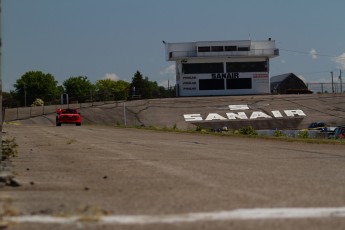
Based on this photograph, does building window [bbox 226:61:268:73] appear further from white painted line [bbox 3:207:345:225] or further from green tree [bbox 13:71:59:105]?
green tree [bbox 13:71:59:105]

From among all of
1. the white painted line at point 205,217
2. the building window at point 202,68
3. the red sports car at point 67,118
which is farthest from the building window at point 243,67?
the white painted line at point 205,217

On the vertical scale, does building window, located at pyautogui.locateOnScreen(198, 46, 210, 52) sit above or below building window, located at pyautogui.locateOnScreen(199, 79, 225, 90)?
above

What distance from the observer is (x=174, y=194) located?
777 cm

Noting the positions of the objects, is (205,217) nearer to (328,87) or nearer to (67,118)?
(67,118)

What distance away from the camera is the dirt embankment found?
57500 mm

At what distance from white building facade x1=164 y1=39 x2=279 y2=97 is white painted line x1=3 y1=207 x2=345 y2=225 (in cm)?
7229

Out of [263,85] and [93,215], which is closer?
[93,215]

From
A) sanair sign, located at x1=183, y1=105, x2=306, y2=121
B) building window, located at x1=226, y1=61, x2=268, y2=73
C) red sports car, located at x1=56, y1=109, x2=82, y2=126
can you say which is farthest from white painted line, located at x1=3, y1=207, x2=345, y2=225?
building window, located at x1=226, y1=61, x2=268, y2=73

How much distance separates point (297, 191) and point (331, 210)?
1.41 meters

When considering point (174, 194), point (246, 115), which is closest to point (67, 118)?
point (246, 115)

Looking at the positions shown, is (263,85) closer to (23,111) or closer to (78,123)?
(23,111)

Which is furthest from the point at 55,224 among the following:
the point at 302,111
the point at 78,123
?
the point at 302,111

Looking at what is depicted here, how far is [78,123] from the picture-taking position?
45.6 m

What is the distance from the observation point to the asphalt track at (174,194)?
6008mm
